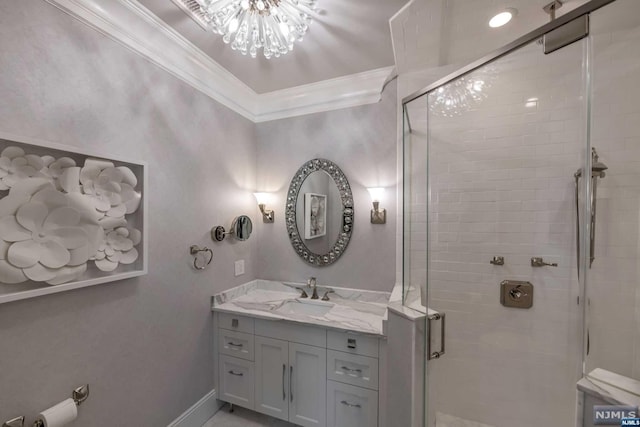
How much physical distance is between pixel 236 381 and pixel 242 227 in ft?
3.93

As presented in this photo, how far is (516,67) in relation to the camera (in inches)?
63.4

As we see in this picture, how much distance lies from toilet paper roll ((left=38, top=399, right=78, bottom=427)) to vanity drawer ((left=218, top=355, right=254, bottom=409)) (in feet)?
3.14

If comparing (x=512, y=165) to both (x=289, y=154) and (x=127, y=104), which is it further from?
(x=127, y=104)

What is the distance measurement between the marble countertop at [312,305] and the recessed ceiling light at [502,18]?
1.78 meters

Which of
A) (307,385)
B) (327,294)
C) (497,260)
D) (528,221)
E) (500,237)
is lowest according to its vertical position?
(307,385)

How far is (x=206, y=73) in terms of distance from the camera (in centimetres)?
194

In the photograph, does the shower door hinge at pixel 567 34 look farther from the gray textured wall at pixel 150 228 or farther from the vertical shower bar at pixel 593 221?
the gray textured wall at pixel 150 228

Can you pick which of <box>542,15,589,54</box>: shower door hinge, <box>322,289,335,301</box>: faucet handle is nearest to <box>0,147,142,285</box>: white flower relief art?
<box>322,289,335,301</box>: faucet handle

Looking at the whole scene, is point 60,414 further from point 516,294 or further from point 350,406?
point 516,294

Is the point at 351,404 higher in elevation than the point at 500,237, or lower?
lower

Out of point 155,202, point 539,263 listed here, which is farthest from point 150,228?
point 539,263

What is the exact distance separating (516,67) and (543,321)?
→ 158 cm

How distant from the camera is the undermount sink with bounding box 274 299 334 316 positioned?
83.9 inches

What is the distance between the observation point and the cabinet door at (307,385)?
1.73 m
